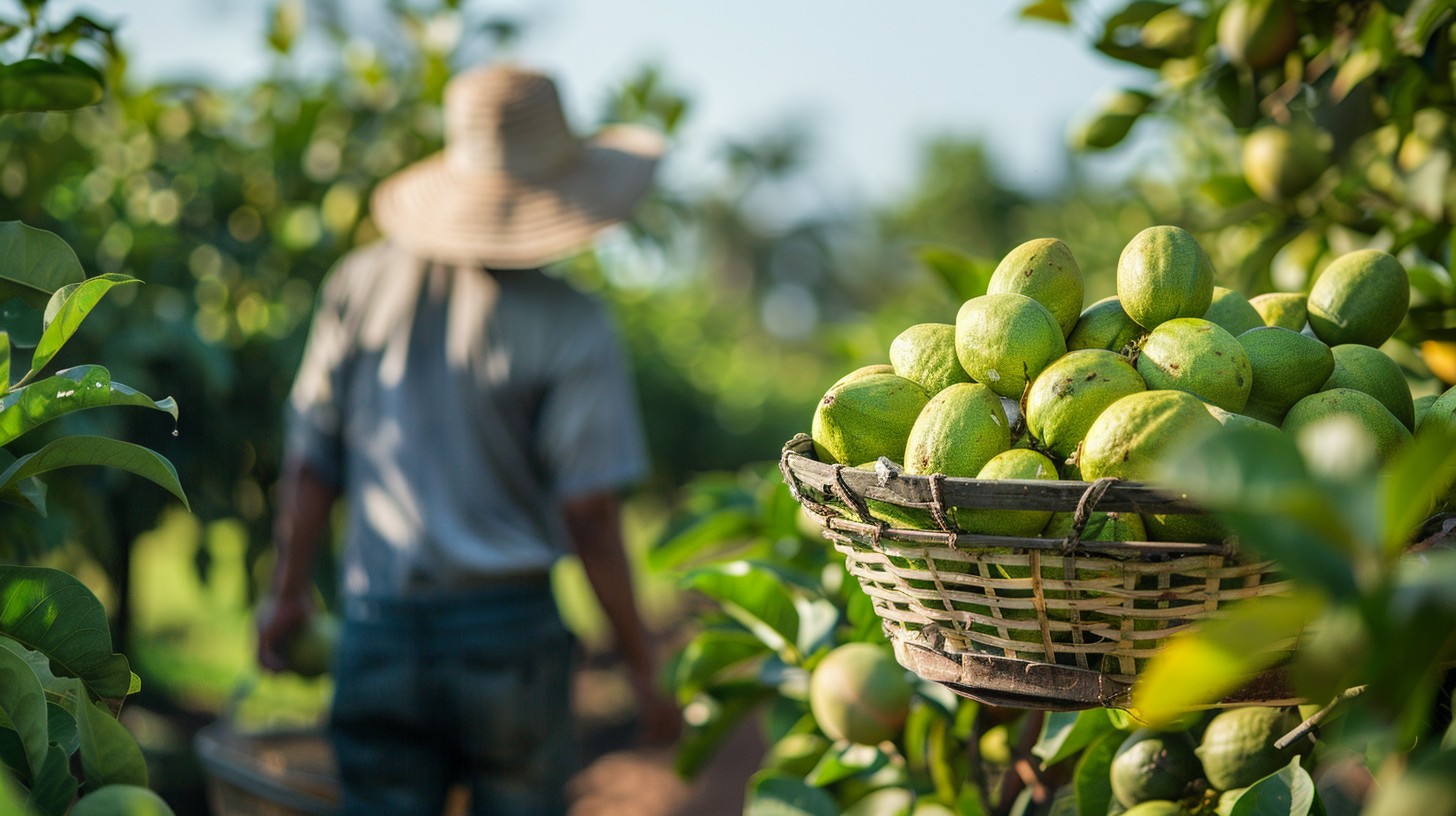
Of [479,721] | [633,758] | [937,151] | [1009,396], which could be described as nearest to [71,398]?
[1009,396]

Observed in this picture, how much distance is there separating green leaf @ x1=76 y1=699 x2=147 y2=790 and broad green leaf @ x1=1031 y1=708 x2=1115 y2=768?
0.85 meters

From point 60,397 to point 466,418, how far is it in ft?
5.17

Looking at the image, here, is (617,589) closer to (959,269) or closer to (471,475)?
(471,475)

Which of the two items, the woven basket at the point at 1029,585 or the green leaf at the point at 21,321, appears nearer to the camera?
the woven basket at the point at 1029,585

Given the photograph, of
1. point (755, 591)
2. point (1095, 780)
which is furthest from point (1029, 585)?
point (755, 591)

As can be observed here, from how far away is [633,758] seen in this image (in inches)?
184

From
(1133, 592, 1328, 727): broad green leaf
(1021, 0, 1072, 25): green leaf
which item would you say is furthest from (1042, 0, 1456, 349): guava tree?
(1133, 592, 1328, 727): broad green leaf

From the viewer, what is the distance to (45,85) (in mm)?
1220

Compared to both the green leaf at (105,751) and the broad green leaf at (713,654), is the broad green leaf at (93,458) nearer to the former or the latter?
the green leaf at (105,751)

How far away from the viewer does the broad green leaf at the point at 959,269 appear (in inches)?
60.6

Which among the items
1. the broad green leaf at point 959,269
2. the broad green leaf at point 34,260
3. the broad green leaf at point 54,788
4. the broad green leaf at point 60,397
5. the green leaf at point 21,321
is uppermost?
the broad green leaf at point 34,260

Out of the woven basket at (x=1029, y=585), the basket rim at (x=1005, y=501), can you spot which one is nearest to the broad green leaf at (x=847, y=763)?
the woven basket at (x=1029, y=585)

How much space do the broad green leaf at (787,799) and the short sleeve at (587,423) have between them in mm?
1223

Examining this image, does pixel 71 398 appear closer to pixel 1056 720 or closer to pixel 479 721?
pixel 1056 720
